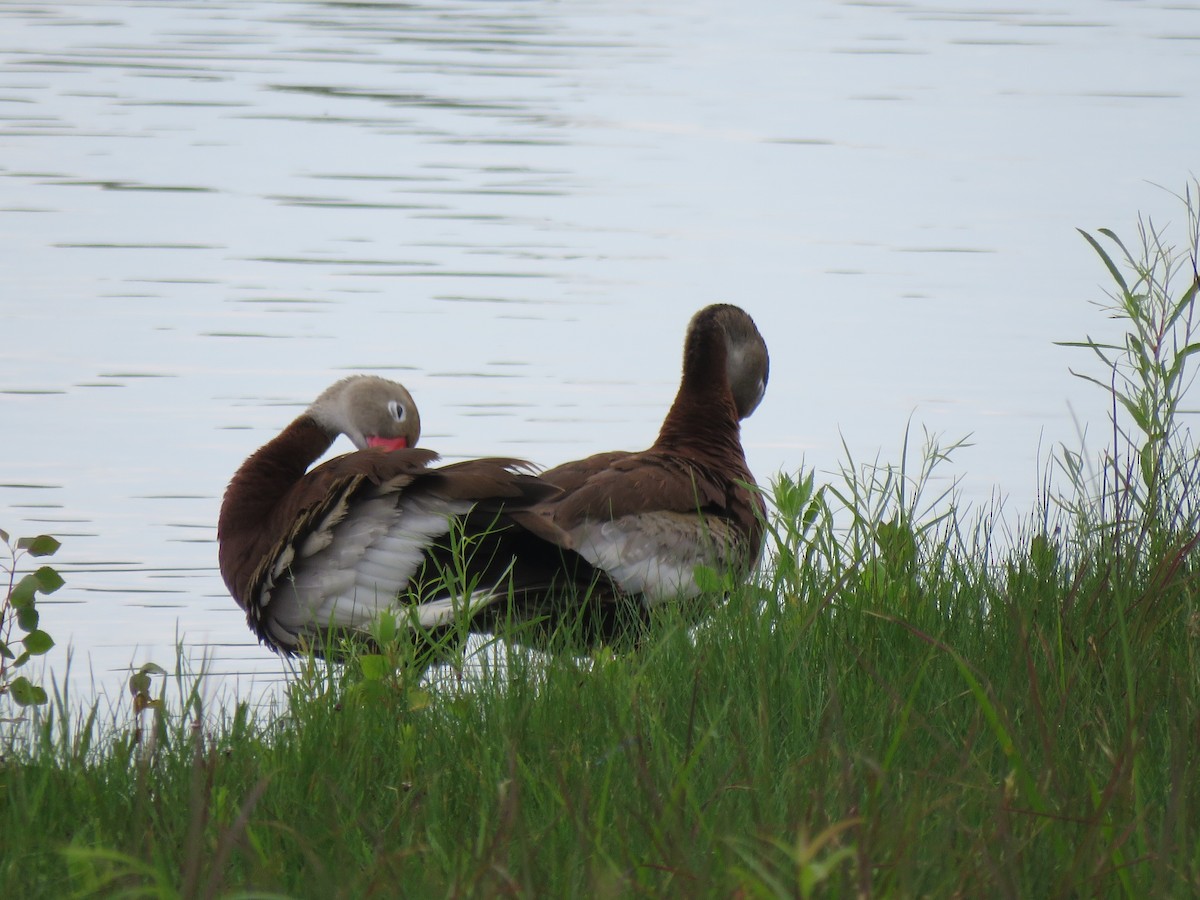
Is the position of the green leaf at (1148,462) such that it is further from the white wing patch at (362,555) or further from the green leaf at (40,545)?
the green leaf at (40,545)

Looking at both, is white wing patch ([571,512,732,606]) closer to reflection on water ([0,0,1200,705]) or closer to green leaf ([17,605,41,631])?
reflection on water ([0,0,1200,705])

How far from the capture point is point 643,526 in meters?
5.25

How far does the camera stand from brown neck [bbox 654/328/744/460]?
19.9ft

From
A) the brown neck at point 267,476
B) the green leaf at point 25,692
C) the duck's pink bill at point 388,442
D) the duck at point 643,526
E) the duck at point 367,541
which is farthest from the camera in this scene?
the duck's pink bill at point 388,442

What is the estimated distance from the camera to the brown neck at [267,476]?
5938 mm

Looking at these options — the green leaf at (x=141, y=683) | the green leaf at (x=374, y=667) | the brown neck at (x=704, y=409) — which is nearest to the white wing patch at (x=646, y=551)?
the brown neck at (x=704, y=409)

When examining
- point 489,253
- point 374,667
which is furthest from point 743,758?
point 489,253

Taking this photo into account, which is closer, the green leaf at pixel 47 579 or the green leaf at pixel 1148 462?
the green leaf at pixel 47 579

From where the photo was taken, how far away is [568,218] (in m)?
11.8

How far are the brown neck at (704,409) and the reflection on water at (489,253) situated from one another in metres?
0.76

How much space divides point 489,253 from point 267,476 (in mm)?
4822

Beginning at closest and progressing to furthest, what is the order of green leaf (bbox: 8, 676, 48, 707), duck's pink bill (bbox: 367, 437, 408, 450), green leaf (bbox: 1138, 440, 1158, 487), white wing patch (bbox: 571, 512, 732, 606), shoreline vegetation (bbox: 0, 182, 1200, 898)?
shoreline vegetation (bbox: 0, 182, 1200, 898)
green leaf (bbox: 8, 676, 48, 707)
green leaf (bbox: 1138, 440, 1158, 487)
white wing patch (bbox: 571, 512, 732, 606)
duck's pink bill (bbox: 367, 437, 408, 450)

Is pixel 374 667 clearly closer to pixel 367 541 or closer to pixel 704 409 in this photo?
pixel 367 541

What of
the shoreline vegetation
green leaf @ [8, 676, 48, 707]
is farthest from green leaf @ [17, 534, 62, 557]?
green leaf @ [8, 676, 48, 707]
